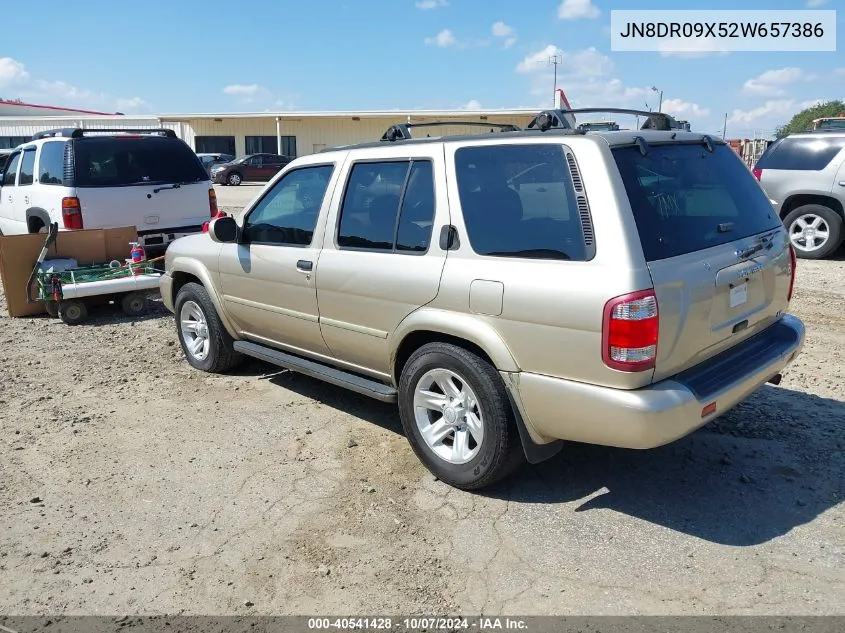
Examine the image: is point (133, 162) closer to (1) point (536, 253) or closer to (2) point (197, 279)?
(2) point (197, 279)

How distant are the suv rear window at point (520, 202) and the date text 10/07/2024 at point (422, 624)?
1628mm

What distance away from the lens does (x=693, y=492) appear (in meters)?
3.91

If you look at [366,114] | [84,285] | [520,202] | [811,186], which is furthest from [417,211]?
[366,114]

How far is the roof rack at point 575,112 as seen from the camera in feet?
12.8

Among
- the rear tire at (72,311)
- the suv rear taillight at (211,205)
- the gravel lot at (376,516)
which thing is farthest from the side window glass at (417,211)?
the suv rear taillight at (211,205)

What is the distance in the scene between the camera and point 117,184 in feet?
28.4

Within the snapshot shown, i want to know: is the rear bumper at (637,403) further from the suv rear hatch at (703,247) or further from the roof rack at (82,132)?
the roof rack at (82,132)

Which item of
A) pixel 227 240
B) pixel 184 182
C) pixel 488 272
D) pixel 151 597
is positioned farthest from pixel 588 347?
pixel 184 182

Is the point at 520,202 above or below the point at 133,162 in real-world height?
below

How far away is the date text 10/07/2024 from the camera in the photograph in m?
2.90

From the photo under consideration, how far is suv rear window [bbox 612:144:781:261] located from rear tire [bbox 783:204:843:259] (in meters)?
7.08

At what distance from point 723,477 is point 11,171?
10.4 meters

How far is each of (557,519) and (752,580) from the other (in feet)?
3.09

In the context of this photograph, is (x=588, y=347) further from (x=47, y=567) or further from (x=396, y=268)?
(x=47, y=567)
